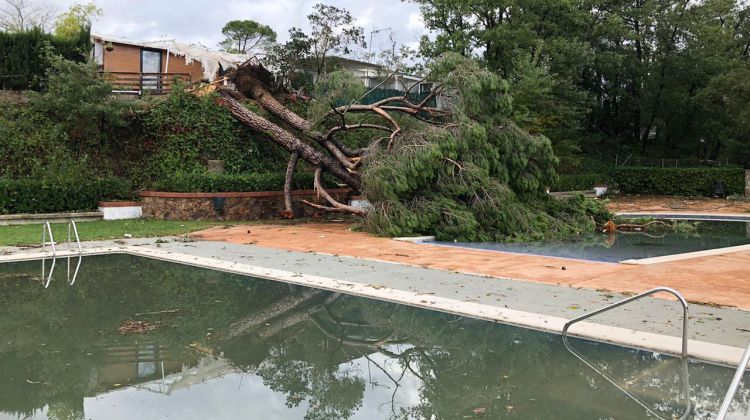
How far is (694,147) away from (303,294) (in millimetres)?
34481

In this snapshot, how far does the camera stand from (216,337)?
5.80 m

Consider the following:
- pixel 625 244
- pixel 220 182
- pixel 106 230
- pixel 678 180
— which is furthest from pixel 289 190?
pixel 678 180

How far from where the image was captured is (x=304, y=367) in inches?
197

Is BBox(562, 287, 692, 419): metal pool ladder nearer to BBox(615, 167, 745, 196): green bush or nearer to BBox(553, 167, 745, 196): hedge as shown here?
BBox(553, 167, 745, 196): hedge

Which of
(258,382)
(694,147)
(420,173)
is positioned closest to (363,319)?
(258,382)

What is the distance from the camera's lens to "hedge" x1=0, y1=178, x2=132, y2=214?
15.1m

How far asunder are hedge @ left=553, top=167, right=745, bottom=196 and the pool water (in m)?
11.5

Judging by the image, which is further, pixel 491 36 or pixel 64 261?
pixel 491 36

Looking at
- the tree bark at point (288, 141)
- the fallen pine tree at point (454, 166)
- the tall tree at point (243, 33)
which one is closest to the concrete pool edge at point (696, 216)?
the fallen pine tree at point (454, 166)

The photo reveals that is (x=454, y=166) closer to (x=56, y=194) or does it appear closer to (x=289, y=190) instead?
(x=289, y=190)

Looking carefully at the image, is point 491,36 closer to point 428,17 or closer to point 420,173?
point 428,17

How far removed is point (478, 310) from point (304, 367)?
92.3 inches

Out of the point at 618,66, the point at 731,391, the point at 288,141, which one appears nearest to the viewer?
the point at 731,391

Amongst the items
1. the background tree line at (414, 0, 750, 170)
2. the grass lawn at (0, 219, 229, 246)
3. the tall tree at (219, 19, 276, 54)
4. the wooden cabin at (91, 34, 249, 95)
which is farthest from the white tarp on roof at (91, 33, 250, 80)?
the tall tree at (219, 19, 276, 54)
